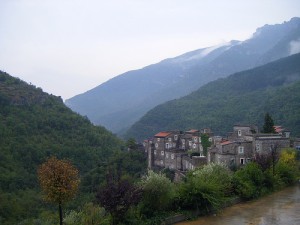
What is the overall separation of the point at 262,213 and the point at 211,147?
2123 centimetres

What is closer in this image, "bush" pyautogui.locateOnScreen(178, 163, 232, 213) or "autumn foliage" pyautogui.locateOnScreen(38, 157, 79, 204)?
"autumn foliage" pyautogui.locateOnScreen(38, 157, 79, 204)

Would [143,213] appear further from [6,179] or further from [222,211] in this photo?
[6,179]

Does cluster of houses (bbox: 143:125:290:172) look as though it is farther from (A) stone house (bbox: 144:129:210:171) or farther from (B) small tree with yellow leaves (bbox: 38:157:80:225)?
(B) small tree with yellow leaves (bbox: 38:157:80:225)

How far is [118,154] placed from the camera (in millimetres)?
59312

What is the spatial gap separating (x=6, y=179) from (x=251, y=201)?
125ft

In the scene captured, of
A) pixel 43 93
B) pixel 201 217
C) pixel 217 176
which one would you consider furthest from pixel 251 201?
pixel 43 93

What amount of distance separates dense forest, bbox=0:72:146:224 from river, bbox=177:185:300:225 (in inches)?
1075

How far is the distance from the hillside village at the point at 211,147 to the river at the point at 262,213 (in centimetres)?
760

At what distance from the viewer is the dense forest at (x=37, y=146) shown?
46.9 m

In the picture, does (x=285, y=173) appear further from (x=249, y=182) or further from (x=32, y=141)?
(x=32, y=141)

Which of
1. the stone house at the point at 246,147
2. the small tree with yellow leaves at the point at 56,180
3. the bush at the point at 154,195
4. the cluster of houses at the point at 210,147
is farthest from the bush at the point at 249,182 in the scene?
the stone house at the point at 246,147

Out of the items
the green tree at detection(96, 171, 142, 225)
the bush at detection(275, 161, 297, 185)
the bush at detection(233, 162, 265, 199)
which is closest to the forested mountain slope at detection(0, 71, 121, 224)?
the bush at detection(233, 162, 265, 199)

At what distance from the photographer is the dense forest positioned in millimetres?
46875

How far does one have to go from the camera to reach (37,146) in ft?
203
